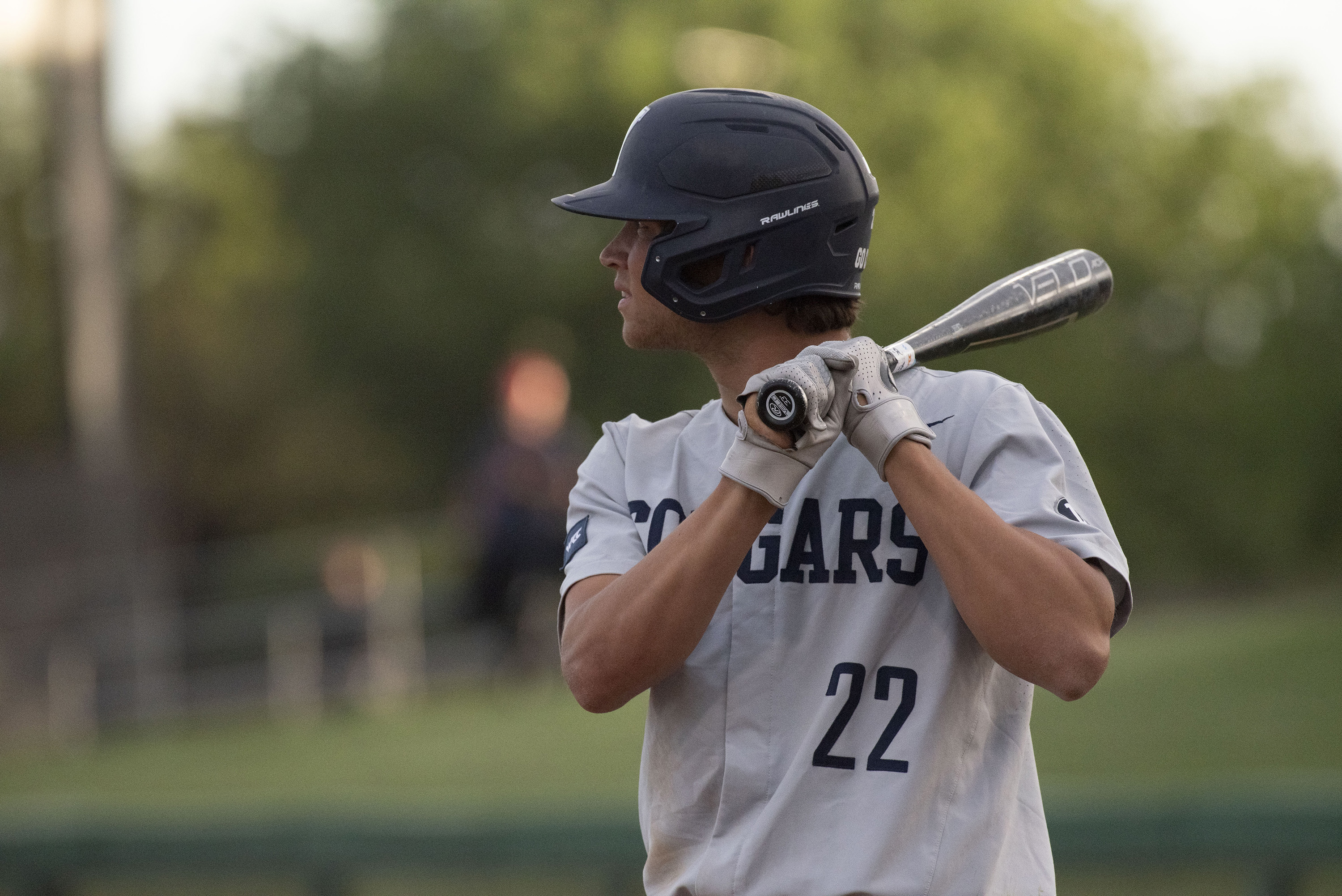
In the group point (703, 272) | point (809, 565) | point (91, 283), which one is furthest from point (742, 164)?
point (91, 283)

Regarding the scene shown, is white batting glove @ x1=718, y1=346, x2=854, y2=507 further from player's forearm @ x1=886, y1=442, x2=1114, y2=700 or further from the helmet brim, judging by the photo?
the helmet brim

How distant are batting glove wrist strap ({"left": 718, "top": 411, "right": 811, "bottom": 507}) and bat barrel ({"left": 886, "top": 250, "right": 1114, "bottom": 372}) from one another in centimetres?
36

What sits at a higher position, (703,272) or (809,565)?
(703,272)

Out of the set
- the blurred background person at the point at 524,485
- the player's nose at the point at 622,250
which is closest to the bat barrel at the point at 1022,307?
the player's nose at the point at 622,250

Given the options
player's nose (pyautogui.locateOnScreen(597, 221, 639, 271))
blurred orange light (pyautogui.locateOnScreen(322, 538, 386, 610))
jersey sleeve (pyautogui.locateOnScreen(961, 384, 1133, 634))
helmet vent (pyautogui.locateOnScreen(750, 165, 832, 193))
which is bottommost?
blurred orange light (pyautogui.locateOnScreen(322, 538, 386, 610))

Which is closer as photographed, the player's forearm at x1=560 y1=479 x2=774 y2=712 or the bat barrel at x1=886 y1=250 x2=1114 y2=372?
the player's forearm at x1=560 y1=479 x2=774 y2=712

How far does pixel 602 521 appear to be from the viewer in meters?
2.30

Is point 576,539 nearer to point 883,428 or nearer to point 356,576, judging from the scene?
Answer: point 883,428

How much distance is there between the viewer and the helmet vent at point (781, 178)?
2258 millimetres

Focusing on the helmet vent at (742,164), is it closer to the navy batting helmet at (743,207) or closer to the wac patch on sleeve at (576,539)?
the navy batting helmet at (743,207)

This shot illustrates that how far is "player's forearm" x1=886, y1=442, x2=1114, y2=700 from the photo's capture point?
1.90 m

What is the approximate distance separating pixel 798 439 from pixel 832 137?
23.7 inches

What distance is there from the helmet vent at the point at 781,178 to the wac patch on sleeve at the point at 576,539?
22.3 inches

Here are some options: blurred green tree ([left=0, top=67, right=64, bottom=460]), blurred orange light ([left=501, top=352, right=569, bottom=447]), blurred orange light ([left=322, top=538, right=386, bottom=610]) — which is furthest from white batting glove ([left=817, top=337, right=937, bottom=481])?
blurred green tree ([left=0, top=67, right=64, bottom=460])
